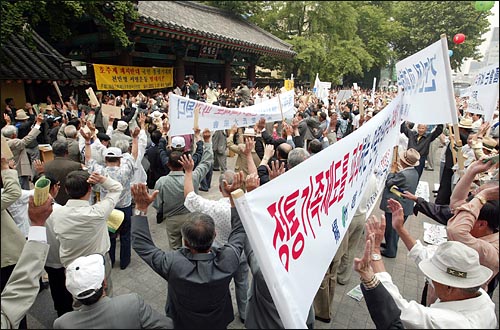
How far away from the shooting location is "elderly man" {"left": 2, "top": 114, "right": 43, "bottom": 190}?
4622 millimetres

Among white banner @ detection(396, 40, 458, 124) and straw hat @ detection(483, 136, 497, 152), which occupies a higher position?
white banner @ detection(396, 40, 458, 124)

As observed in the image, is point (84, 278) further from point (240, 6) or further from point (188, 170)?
point (240, 6)

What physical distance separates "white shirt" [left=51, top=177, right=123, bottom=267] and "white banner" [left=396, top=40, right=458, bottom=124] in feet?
10.2

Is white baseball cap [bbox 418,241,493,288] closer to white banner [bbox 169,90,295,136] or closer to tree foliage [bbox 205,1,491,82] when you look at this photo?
white banner [bbox 169,90,295,136]

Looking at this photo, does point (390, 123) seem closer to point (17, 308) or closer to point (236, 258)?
point (236, 258)

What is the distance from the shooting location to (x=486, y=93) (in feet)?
14.3

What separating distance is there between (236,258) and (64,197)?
277 centimetres

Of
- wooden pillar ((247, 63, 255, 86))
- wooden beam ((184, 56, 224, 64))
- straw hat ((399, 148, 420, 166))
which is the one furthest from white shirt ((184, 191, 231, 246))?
wooden pillar ((247, 63, 255, 86))

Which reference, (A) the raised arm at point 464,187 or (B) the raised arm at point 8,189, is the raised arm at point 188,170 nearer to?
(B) the raised arm at point 8,189

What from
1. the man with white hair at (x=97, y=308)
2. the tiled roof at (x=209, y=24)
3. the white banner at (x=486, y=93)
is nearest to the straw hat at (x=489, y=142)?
the white banner at (x=486, y=93)

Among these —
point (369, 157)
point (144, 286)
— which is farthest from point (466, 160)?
point (144, 286)

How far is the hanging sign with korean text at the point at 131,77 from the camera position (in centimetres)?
979

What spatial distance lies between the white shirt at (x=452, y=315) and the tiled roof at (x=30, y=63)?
29.6 feet

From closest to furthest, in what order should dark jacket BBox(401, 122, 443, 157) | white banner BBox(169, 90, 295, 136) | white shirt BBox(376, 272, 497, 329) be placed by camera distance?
white shirt BBox(376, 272, 497, 329) < white banner BBox(169, 90, 295, 136) < dark jacket BBox(401, 122, 443, 157)
